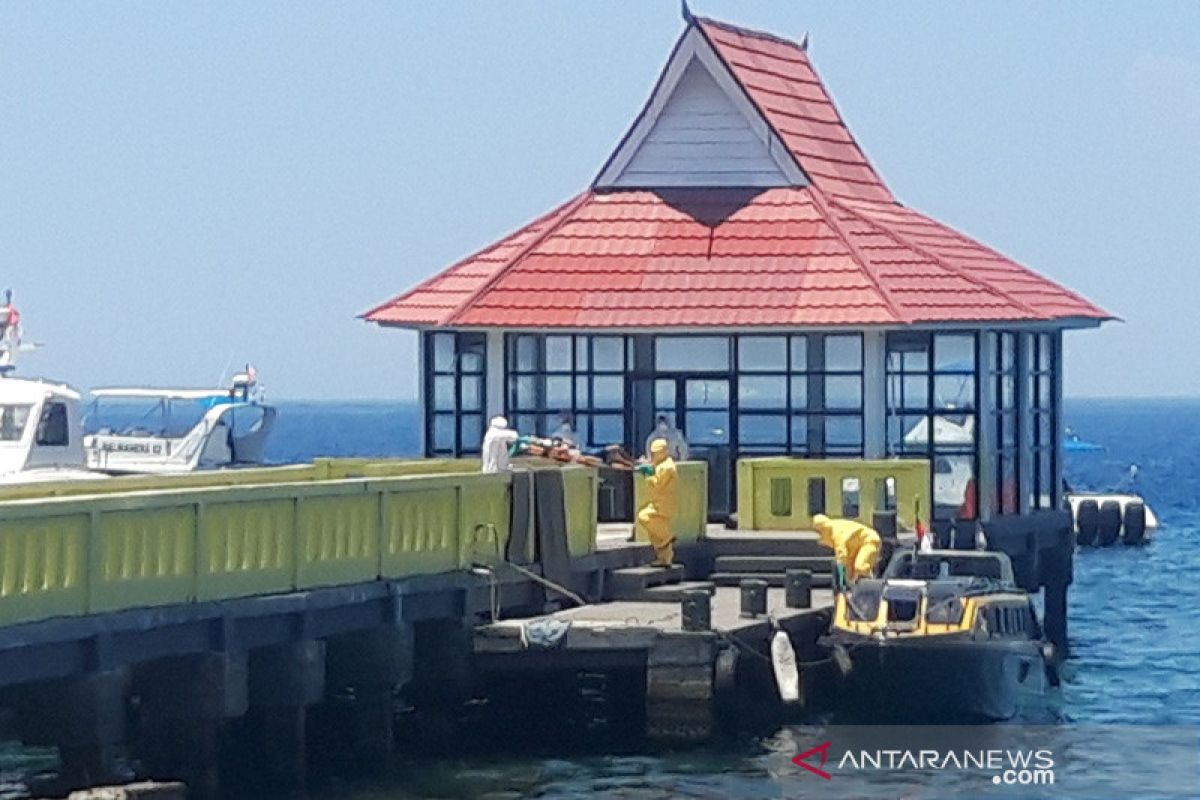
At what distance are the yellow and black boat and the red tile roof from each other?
6536 millimetres

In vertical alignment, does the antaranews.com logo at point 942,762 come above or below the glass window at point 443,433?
below

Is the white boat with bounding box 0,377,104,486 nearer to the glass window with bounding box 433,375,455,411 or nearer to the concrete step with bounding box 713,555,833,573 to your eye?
the glass window with bounding box 433,375,455,411

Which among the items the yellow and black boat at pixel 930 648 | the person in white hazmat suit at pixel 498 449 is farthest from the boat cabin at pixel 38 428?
the yellow and black boat at pixel 930 648

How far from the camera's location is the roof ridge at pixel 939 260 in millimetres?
40562

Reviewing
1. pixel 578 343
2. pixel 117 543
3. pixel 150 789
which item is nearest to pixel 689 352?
pixel 578 343

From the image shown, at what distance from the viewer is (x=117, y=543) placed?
25703 mm

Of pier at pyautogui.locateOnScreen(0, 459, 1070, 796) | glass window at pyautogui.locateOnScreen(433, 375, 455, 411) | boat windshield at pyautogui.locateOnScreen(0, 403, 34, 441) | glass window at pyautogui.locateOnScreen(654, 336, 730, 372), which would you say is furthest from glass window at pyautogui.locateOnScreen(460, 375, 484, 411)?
boat windshield at pyautogui.locateOnScreen(0, 403, 34, 441)

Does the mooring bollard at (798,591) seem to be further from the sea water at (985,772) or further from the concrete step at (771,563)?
the concrete step at (771,563)

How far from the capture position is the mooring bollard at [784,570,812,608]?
111 feet

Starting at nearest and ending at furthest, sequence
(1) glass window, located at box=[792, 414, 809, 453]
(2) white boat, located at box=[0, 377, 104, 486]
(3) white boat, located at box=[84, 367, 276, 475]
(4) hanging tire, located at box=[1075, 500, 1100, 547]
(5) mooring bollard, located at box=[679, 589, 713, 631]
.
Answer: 1. (5) mooring bollard, located at box=[679, 589, 713, 631]
2. (1) glass window, located at box=[792, 414, 809, 453]
3. (2) white boat, located at box=[0, 377, 104, 486]
4. (3) white boat, located at box=[84, 367, 276, 475]
5. (4) hanging tire, located at box=[1075, 500, 1100, 547]

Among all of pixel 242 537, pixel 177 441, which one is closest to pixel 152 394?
pixel 177 441

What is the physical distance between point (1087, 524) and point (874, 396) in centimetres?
2880

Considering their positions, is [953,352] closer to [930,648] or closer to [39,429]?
[930,648]

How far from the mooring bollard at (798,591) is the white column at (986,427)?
21.8 feet
